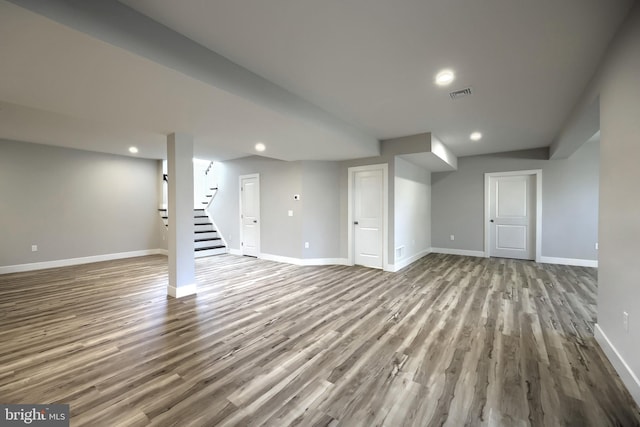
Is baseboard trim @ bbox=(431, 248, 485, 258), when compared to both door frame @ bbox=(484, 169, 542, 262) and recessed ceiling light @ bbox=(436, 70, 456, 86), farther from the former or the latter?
recessed ceiling light @ bbox=(436, 70, 456, 86)

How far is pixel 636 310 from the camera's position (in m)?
1.68

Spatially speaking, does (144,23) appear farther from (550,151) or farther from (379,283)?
(550,151)

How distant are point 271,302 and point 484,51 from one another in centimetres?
351

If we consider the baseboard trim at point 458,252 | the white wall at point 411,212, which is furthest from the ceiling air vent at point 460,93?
the baseboard trim at point 458,252

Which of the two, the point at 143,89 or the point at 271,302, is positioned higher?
the point at 143,89

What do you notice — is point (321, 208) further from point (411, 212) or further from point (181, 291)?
point (181, 291)

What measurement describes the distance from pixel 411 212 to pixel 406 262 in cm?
115

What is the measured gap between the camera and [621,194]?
1.89 metres

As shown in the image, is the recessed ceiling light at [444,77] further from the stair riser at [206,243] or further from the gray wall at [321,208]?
the stair riser at [206,243]

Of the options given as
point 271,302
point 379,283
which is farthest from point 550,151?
point 271,302

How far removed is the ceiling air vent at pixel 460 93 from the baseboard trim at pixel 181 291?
4.24m

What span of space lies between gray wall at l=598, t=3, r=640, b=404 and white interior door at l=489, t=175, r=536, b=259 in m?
4.49

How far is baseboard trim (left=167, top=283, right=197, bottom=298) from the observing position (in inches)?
146

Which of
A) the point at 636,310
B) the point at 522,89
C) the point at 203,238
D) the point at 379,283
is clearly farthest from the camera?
the point at 203,238
